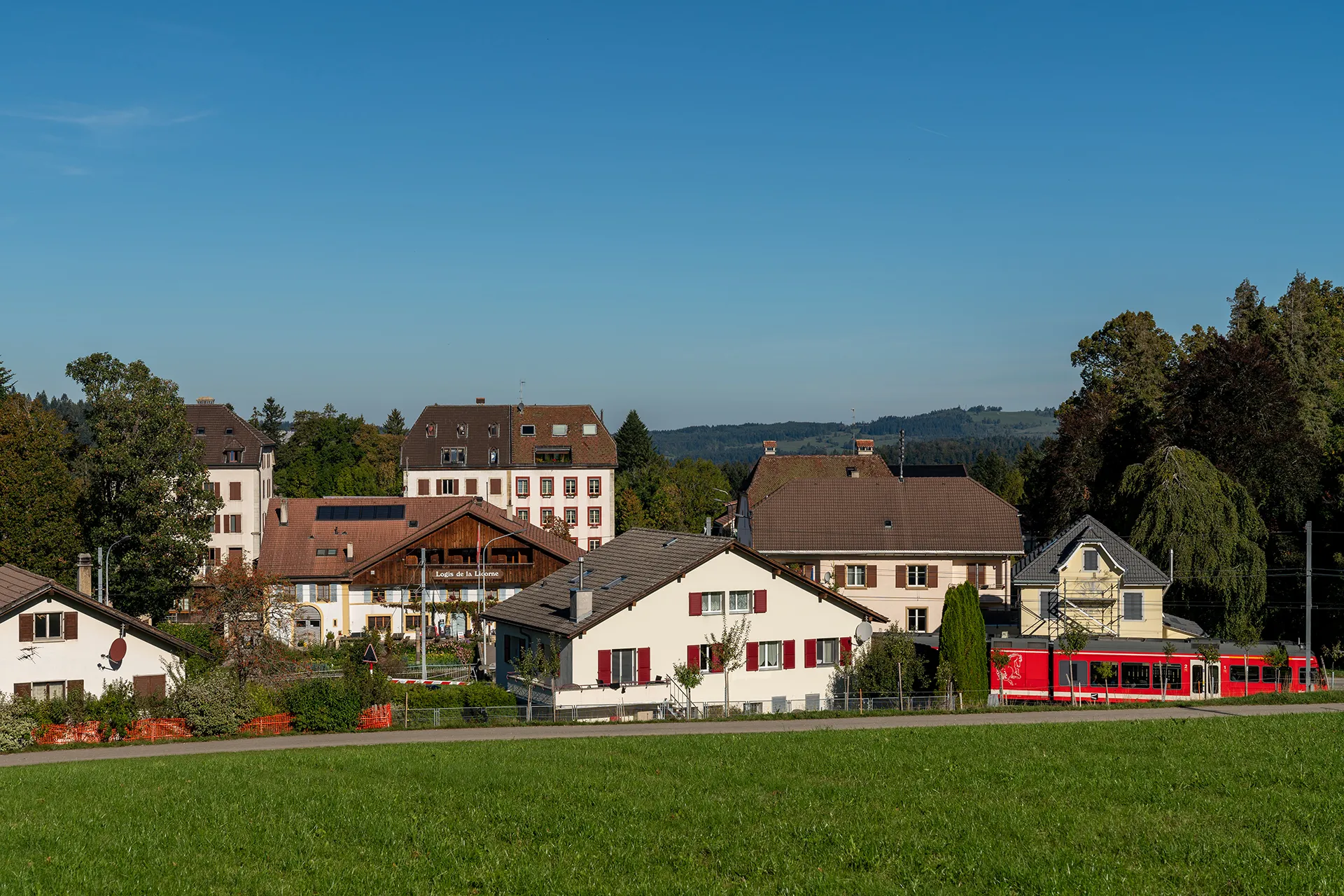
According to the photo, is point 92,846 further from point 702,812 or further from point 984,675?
point 984,675

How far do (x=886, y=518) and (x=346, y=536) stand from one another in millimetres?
31908

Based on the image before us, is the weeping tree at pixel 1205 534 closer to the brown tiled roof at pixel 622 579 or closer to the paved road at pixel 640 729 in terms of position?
the brown tiled roof at pixel 622 579

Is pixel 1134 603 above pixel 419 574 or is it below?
below

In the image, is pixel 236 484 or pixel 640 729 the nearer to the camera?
pixel 640 729

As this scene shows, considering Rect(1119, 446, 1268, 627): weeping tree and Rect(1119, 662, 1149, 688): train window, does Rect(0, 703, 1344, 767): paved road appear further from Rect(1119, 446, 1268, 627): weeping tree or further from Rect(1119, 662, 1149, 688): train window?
Rect(1119, 446, 1268, 627): weeping tree

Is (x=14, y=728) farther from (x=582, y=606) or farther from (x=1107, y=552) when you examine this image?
(x=1107, y=552)

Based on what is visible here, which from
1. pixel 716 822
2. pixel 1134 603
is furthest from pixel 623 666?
A: pixel 716 822

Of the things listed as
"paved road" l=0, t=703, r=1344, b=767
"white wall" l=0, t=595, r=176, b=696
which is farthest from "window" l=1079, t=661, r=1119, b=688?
"white wall" l=0, t=595, r=176, b=696

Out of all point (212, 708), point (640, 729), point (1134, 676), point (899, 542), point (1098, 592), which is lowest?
point (1134, 676)

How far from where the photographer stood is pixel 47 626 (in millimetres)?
39562

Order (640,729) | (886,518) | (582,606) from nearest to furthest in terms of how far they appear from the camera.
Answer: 1. (640,729)
2. (582,606)
3. (886,518)

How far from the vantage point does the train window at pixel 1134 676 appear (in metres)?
44.5

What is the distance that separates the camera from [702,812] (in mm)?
17656

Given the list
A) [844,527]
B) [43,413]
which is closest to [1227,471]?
[844,527]
